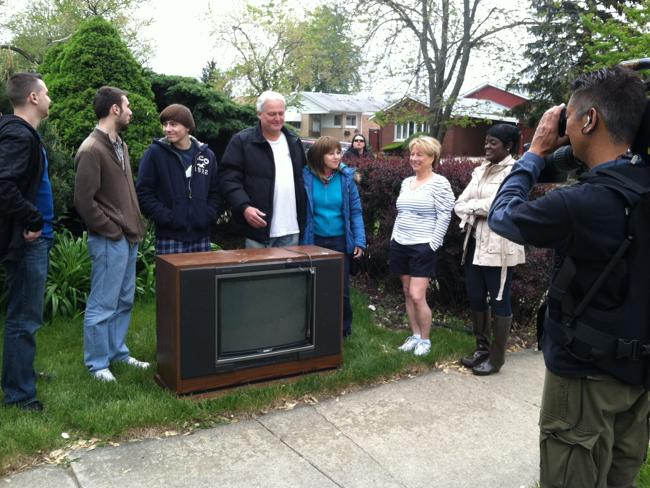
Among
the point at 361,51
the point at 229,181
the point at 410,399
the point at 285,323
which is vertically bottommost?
the point at 410,399

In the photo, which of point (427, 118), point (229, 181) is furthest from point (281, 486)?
point (427, 118)

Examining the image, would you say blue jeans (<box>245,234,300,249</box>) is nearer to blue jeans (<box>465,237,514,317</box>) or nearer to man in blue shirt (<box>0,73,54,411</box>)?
blue jeans (<box>465,237,514,317</box>)

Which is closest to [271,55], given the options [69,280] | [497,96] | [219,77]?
[219,77]

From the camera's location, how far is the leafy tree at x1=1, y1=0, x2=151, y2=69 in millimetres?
32781

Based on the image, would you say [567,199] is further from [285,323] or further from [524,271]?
[524,271]

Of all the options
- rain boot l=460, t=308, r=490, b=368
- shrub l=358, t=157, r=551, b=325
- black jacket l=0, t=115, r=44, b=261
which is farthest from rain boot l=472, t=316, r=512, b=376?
black jacket l=0, t=115, r=44, b=261

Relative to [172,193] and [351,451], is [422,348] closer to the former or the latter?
[351,451]

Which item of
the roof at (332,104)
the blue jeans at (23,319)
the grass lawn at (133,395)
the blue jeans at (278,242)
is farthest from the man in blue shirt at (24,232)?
the roof at (332,104)

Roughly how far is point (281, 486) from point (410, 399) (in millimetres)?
1484

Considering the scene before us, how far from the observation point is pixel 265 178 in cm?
487

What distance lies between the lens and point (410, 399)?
439cm

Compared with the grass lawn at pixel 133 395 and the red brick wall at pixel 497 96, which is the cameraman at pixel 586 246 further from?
the red brick wall at pixel 497 96

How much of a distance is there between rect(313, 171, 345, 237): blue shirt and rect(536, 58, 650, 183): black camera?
2926 mm

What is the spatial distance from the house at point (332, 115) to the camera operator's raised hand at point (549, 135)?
180 feet
